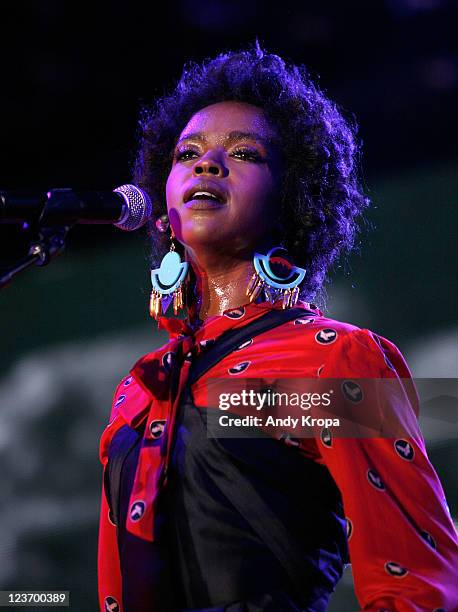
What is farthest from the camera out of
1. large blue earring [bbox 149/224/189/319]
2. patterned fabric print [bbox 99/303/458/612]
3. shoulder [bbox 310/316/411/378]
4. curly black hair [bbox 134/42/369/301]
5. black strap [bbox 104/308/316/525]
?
curly black hair [bbox 134/42/369/301]

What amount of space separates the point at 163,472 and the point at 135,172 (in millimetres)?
1144

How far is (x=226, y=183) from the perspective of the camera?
189 centimetres

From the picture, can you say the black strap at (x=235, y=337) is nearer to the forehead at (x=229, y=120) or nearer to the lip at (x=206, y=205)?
the lip at (x=206, y=205)

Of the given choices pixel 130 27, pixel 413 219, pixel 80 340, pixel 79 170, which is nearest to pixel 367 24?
pixel 413 219

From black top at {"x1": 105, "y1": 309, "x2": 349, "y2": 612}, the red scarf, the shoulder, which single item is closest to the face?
the red scarf

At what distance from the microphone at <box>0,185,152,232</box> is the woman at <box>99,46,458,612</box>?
287 millimetres

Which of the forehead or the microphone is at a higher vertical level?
the forehead

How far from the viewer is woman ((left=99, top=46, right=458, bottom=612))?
1448 millimetres

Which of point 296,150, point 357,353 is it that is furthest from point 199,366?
point 296,150

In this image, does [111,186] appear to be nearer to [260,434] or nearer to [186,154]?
[186,154]

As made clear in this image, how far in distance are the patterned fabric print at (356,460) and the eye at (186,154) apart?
16.5 inches

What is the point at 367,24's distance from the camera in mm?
2557

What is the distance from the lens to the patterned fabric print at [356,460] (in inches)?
54.3

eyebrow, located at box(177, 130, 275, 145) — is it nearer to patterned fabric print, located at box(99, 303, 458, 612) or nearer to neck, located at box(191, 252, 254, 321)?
neck, located at box(191, 252, 254, 321)
